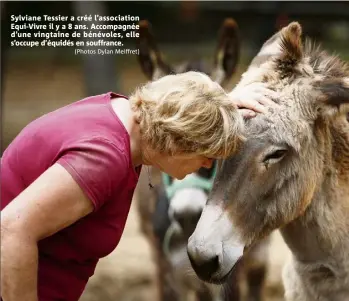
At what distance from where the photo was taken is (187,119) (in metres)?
1.35

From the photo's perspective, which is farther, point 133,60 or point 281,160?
point 133,60

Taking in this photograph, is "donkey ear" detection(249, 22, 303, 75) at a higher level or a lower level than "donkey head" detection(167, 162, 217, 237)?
higher

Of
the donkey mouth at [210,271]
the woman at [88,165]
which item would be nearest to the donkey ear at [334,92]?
the woman at [88,165]

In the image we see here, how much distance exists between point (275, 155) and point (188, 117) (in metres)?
0.31

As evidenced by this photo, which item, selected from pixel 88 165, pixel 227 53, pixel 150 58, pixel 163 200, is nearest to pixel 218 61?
pixel 227 53

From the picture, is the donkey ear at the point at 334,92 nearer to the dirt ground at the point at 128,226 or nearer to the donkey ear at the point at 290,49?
the donkey ear at the point at 290,49

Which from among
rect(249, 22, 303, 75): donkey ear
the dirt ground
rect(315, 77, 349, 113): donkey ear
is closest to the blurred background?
the dirt ground

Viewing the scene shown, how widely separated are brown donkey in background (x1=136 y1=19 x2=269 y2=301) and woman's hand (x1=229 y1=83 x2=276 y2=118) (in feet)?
2.98

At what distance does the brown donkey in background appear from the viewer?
2.62 m

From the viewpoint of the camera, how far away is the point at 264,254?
2.75 m

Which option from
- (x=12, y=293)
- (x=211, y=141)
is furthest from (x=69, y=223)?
(x=211, y=141)

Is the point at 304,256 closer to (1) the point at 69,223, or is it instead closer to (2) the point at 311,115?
(2) the point at 311,115

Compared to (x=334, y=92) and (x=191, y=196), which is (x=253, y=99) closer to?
(x=334, y=92)

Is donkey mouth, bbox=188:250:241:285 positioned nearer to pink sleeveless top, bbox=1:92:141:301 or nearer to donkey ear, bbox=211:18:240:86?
pink sleeveless top, bbox=1:92:141:301
